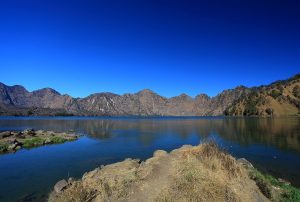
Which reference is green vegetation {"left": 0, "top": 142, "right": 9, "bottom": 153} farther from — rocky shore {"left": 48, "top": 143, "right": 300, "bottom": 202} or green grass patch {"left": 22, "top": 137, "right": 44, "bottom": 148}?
rocky shore {"left": 48, "top": 143, "right": 300, "bottom": 202}

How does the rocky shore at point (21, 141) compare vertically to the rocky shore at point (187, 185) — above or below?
below

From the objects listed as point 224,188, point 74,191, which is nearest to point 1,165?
point 74,191

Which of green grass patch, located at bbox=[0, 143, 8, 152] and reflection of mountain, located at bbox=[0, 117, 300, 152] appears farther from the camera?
reflection of mountain, located at bbox=[0, 117, 300, 152]

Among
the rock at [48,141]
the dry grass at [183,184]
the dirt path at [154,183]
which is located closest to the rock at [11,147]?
the rock at [48,141]

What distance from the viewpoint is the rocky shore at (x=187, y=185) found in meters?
14.4

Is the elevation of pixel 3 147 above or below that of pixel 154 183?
below

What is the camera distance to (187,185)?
596 inches

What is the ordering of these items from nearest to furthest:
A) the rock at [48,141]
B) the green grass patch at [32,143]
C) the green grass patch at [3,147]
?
1. the green grass patch at [3,147]
2. the green grass patch at [32,143]
3. the rock at [48,141]

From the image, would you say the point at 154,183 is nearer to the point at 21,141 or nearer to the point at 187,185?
the point at 187,185

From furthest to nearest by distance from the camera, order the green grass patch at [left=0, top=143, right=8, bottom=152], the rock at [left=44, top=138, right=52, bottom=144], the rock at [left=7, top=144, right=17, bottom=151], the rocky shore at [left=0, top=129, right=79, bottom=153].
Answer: the rock at [left=44, top=138, right=52, bottom=144] → the rocky shore at [left=0, top=129, right=79, bottom=153] → the rock at [left=7, top=144, right=17, bottom=151] → the green grass patch at [left=0, top=143, right=8, bottom=152]

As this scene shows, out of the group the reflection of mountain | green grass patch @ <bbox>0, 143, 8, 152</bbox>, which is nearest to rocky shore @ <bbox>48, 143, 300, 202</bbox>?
the reflection of mountain

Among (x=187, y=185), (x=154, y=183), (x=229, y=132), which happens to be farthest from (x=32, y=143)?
(x=229, y=132)

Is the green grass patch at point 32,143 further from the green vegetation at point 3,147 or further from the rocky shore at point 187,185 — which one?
the rocky shore at point 187,185

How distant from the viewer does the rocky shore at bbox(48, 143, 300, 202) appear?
14.4m
